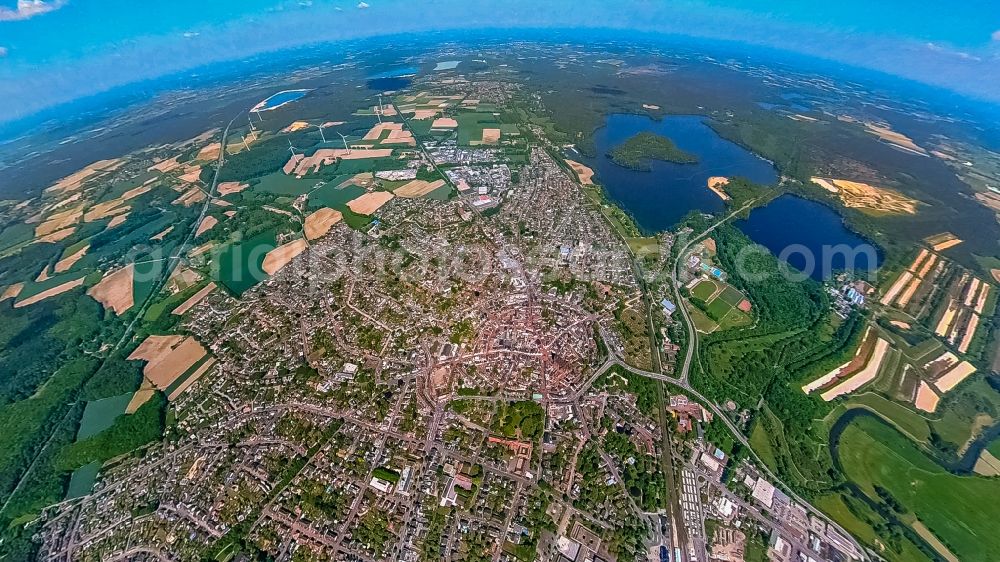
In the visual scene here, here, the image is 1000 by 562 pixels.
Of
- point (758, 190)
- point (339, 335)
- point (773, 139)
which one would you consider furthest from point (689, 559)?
point (773, 139)

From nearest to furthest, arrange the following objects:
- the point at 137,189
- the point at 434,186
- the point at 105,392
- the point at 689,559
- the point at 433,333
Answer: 1. the point at 689,559
2. the point at 105,392
3. the point at 433,333
4. the point at 434,186
5. the point at 137,189

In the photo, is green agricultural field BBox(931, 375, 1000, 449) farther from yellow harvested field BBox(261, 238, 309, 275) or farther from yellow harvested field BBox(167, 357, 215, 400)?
yellow harvested field BBox(261, 238, 309, 275)

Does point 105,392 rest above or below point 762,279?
below

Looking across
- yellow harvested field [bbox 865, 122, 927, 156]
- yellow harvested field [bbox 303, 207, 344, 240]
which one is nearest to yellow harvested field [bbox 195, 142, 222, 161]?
yellow harvested field [bbox 303, 207, 344, 240]

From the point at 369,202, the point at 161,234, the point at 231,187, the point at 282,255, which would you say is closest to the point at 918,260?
the point at 369,202

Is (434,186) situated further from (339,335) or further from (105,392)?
(105,392)
